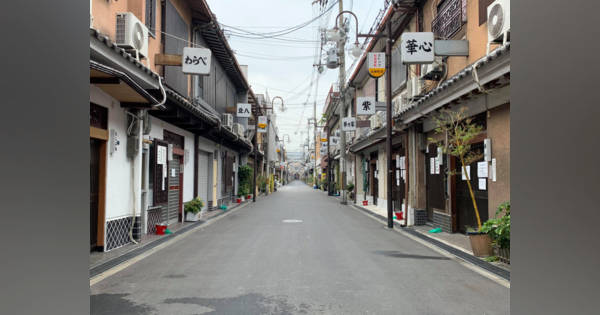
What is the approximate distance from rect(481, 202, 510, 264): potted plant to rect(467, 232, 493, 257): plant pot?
10cm

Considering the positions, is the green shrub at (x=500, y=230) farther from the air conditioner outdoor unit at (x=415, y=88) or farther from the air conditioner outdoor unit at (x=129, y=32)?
the air conditioner outdoor unit at (x=129, y=32)

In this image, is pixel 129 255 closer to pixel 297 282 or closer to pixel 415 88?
pixel 297 282

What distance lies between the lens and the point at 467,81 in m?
8.40

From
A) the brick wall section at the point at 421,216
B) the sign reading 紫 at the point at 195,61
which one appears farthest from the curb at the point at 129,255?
the brick wall section at the point at 421,216

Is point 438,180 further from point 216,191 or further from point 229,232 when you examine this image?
point 216,191

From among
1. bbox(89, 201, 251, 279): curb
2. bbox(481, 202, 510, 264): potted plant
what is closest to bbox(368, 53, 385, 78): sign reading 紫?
bbox(481, 202, 510, 264): potted plant

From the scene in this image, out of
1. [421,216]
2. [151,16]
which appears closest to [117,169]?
[151,16]

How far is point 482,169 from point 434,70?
3.85 meters

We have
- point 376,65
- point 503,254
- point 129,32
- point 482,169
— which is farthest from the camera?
point 376,65

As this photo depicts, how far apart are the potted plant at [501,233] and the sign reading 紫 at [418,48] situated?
4390mm

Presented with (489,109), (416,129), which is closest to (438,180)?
(416,129)

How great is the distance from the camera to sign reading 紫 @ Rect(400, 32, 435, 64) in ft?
31.8

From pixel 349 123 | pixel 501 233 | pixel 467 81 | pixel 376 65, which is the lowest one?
pixel 501 233
